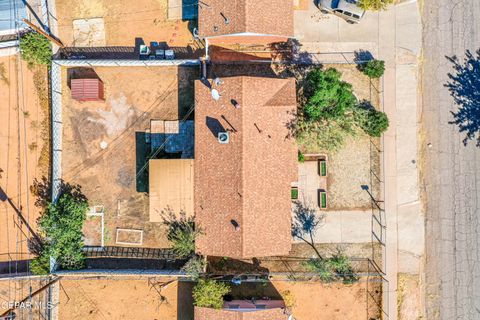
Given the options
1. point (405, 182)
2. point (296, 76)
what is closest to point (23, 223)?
point (296, 76)

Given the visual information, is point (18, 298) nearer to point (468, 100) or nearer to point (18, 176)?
point (18, 176)

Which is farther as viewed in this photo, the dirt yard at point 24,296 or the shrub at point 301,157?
the dirt yard at point 24,296

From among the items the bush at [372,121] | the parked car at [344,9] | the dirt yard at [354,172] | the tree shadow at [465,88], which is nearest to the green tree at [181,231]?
the dirt yard at [354,172]

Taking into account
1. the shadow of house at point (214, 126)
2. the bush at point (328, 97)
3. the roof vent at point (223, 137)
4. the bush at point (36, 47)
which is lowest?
the roof vent at point (223, 137)

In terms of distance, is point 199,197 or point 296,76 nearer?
point 199,197

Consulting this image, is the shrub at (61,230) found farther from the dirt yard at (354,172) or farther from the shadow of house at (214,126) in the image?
the dirt yard at (354,172)

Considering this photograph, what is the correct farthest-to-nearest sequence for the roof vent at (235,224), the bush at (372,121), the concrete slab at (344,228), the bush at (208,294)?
the concrete slab at (344,228) → the bush at (372,121) → the bush at (208,294) → the roof vent at (235,224)

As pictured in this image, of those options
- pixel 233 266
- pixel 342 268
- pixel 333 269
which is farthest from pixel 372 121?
pixel 233 266

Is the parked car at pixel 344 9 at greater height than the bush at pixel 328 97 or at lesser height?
greater
